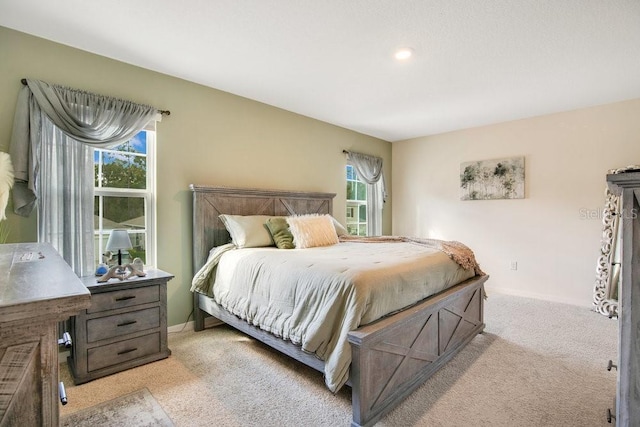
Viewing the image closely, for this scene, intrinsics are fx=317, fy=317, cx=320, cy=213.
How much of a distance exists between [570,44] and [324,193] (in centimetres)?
287

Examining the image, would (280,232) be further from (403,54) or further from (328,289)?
(403,54)

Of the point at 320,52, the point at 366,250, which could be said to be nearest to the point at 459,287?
the point at 366,250

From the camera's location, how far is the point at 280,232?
316 centimetres

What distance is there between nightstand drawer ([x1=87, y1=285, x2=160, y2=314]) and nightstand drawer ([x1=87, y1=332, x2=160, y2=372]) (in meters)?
0.27

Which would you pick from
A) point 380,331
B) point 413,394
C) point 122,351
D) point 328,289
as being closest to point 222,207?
point 122,351

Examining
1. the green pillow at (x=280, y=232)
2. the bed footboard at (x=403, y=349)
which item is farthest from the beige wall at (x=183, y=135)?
the bed footboard at (x=403, y=349)

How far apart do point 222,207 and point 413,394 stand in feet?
7.83

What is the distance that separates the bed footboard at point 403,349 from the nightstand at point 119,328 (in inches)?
64.4

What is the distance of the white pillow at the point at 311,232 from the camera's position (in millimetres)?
3125

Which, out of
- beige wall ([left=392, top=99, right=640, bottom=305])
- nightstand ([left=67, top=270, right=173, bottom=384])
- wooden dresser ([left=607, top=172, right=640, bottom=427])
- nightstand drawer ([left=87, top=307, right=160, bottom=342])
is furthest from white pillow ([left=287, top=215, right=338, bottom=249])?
beige wall ([left=392, top=99, right=640, bottom=305])

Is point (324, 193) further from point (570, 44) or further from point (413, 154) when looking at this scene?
point (570, 44)

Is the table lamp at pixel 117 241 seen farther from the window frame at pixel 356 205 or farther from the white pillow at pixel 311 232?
the window frame at pixel 356 205

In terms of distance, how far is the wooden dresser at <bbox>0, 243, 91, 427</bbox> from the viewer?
2.00 feet

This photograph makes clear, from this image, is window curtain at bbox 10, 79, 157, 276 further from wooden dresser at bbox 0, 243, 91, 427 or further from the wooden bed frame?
wooden dresser at bbox 0, 243, 91, 427
